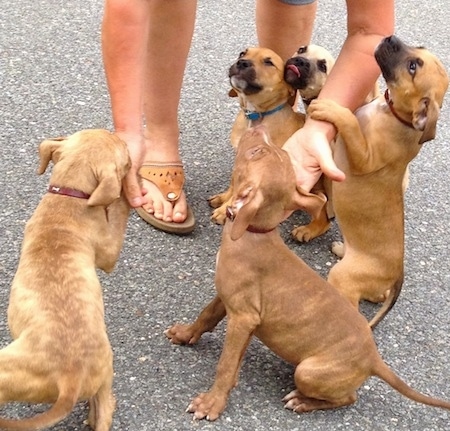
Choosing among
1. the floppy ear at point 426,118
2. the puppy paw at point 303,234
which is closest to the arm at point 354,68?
the floppy ear at point 426,118

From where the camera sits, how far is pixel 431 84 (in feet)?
10.7

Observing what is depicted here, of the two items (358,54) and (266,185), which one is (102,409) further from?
(358,54)

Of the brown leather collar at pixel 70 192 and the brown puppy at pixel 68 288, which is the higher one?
the brown leather collar at pixel 70 192

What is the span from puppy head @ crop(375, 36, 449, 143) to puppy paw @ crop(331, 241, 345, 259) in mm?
679

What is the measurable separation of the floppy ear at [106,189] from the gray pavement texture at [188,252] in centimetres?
66

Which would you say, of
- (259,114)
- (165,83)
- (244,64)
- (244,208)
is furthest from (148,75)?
(244,208)

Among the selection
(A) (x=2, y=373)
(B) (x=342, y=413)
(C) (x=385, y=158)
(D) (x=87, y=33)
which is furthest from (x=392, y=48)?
(D) (x=87, y=33)

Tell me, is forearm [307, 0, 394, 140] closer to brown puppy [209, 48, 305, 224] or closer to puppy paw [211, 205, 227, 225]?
brown puppy [209, 48, 305, 224]

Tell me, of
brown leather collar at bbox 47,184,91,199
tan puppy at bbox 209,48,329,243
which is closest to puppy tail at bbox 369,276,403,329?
tan puppy at bbox 209,48,329,243

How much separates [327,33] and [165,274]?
3009mm

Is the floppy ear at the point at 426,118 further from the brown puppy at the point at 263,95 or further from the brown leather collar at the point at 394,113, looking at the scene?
the brown puppy at the point at 263,95

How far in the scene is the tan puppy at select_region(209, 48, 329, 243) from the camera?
12.2 ft

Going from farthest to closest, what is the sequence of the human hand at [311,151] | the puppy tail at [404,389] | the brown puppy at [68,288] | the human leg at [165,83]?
the human leg at [165,83] → the human hand at [311,151] → the puppy tail at [404,389] → the brown puppy at [68,288]

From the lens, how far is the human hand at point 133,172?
2.80m
